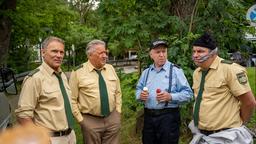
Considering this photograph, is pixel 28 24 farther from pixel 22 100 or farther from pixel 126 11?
pixel 22 100

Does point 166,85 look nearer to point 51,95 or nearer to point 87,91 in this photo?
point 87,91

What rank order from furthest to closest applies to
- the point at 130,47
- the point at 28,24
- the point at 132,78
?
the point at 28,24, the point at 132,78, the point at 130,47

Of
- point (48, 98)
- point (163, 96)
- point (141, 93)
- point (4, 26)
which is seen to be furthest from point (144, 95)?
point (4, 26)

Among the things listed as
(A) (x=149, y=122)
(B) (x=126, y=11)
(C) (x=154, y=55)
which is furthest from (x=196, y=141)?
(B) (x=126, y=11)

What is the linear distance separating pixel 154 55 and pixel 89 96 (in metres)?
0.87

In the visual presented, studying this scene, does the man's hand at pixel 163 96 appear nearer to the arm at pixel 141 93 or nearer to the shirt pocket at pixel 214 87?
the arm at pixel 141 93

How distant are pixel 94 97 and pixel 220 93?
1542 mm

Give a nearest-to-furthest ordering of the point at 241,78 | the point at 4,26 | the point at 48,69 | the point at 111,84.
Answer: the point at 241,78
the point at 48,69
the point at 111,84
the point at 4,26

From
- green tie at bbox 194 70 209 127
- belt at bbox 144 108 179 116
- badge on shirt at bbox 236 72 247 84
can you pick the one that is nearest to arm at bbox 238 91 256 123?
badge on shirt at bbox 236 72 247 84

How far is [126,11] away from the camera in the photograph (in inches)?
280

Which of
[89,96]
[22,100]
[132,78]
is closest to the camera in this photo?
[22,100]

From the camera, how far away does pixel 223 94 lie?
3811 millimetres

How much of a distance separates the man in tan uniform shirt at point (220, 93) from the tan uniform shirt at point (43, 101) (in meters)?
1.31

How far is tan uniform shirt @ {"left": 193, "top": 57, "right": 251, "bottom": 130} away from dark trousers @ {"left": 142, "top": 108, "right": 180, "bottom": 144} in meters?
0.90
